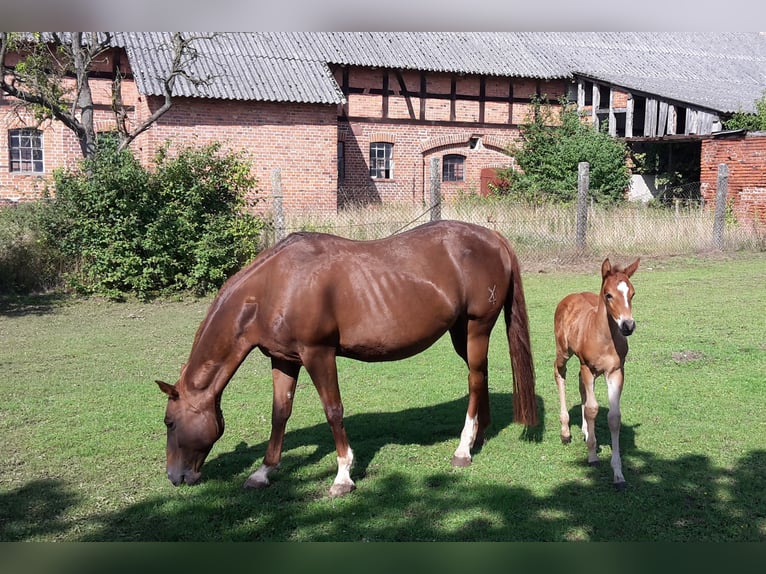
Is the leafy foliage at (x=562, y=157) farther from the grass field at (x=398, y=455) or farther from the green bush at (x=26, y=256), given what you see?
the grass field at (x=398, y=455)

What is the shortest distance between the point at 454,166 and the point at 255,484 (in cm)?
2495

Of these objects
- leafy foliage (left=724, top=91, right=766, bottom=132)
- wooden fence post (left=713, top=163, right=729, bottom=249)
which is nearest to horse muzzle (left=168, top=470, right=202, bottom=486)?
wooden fence post (left=713, top=163, right=729, bottom=249)

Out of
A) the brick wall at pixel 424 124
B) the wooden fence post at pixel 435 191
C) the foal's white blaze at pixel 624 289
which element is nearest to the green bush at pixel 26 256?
A: the wooden fence post at pixel 435 191

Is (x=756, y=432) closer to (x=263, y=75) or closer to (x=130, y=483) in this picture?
(x=130, y=483)

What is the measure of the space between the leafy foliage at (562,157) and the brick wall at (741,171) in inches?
138

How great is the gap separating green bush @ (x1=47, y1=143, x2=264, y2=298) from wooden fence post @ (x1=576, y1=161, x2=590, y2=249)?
297 inches

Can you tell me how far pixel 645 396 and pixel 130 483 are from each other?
469cm

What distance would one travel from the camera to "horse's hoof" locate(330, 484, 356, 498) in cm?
507

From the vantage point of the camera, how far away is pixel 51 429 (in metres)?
6.57

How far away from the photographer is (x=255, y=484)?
525 centimetres

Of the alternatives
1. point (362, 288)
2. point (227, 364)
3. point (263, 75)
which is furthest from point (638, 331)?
point (263, 75)

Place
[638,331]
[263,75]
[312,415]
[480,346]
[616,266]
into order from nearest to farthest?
[616,266]
[480,346]
[312,415]
[638,331]
[263,75]

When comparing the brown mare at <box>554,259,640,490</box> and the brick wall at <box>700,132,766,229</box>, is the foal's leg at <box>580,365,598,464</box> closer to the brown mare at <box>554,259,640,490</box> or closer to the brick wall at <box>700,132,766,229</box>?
the brown mare at <box>554,259,640,490</box>

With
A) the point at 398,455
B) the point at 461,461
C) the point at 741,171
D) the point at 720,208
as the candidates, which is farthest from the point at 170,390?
the point at 741,171
